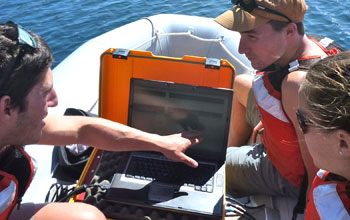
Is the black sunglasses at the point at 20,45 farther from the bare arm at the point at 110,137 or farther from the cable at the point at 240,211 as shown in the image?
the cable at the point at 240,211

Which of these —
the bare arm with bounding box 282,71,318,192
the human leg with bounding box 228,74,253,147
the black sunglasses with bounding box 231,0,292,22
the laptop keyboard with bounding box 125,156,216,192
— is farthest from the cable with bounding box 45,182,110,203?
the human leg with bounding box 228,74,253,147

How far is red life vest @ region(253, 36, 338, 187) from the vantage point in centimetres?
141

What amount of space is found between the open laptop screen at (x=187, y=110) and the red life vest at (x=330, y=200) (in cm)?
49

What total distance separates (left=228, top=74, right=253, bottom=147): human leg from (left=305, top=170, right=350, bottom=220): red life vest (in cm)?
114

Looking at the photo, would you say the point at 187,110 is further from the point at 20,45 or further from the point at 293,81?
the point at 20,45

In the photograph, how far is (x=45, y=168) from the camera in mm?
1819

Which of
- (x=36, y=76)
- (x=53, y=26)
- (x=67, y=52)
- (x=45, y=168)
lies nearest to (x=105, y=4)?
(x=53, y=26)

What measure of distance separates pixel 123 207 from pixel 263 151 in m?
0.89

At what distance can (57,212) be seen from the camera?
1246 mm

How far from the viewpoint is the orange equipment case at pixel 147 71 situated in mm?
1537

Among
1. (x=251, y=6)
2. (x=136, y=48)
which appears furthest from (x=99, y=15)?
(x=251, y=6)

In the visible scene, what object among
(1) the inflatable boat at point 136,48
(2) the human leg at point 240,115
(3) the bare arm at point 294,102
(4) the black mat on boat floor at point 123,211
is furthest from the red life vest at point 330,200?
(1) the inflatable boat at point 136,48

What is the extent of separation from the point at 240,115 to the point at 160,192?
1.10m

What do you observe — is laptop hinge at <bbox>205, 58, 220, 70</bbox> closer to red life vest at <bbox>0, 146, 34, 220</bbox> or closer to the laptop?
the laptop
